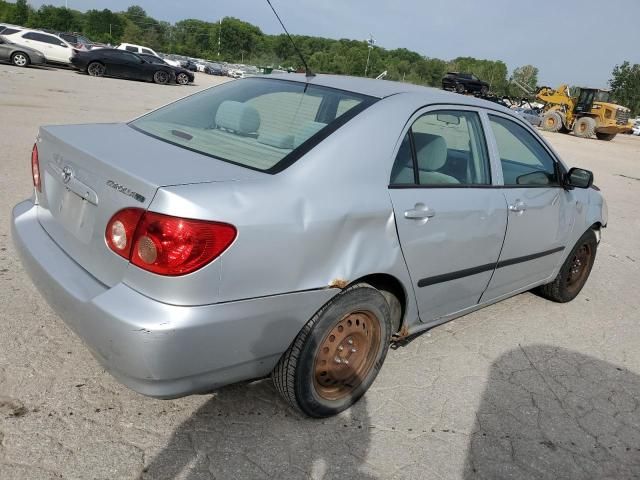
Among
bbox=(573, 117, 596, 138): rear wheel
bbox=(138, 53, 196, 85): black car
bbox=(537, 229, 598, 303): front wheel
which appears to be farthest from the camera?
bbox=(573, 117, 596, 138): rear wheel

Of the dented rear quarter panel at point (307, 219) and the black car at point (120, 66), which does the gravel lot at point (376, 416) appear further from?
the black car at point (120, 66)

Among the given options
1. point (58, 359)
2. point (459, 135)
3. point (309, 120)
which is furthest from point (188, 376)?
point (459, 135)

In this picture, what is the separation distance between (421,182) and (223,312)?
1.30 meters

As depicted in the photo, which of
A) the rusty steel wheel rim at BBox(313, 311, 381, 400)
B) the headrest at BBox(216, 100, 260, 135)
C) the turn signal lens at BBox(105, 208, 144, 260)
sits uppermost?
the headrest at BBox(216, 100, 260, 135)

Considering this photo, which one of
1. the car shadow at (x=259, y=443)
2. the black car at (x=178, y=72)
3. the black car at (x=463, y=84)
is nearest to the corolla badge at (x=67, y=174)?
the car shadow at (x=259, y=443)

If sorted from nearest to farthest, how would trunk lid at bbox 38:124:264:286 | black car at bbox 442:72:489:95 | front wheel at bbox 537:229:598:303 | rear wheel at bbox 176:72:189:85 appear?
trunk lid at bbox 38:124:264:286, front wheel at bbox 537:229:598:303, rear wheel at bbox 176:72:189:85, black car at bbox 442:72:489:95

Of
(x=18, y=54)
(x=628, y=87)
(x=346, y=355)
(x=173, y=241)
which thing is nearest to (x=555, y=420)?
(x=346, y=355)

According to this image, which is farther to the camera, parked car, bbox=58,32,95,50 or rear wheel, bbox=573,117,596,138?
parked car, bbox=58,32,95,50

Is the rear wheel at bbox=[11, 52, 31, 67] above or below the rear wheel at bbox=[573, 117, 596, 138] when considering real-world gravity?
below

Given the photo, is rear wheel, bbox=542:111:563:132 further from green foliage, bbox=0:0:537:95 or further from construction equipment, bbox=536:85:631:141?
green foliage, bbox=0:0:537:95

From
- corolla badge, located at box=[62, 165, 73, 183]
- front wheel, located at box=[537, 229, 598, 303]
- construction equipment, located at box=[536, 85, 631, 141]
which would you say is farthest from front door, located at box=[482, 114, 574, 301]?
construction equipment, located at box=[536, 85, 631, 141]

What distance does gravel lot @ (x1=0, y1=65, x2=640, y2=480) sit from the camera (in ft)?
7.70

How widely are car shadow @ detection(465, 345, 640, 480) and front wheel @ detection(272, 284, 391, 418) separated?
2.12ft

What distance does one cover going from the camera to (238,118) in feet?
9.91
